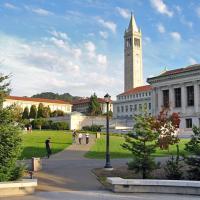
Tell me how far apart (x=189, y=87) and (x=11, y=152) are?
74.3 metres

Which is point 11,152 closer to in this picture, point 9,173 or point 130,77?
point 9,173

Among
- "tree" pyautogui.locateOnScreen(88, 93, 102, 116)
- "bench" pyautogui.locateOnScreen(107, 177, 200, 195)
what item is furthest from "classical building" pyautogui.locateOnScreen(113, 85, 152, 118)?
"bench" pyautogui.locateOnScreen(107, 177, 200, 195)

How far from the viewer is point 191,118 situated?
8525 cm

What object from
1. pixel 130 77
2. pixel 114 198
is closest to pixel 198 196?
pixel 114 198

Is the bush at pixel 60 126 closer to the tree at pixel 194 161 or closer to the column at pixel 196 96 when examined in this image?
the column at pixel 196 96

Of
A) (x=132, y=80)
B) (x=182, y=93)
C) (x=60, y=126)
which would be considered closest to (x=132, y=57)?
(x=132, y=80)

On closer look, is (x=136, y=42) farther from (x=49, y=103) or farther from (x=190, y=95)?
(x=190, y=95)

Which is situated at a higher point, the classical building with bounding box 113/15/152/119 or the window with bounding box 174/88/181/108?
the classical building with bounding box 113/15/152/119

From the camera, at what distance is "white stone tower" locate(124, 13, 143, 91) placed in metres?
172

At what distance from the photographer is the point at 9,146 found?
16.8 metres

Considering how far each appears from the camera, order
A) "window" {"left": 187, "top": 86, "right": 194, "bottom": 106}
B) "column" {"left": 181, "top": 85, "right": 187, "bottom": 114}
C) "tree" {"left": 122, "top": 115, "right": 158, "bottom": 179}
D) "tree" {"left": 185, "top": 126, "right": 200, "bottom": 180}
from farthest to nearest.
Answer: "column" {"left": 181, "top": 85, "right": 187, "bottom": 114}
"window" {"left": 187, "top": 86, "right": 194, "bottom": 106}
"tree" {"left": 122, "top": 115, "right": 158, "bottom": 179}
"tree" {"left": 185, "top": 126, "right": 200, "bottom": 180}

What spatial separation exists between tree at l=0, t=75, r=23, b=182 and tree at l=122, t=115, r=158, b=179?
5.24 meters

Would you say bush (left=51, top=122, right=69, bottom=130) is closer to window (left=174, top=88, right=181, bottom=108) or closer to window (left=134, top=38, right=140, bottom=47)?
window (left=174, top=88, right=181, bottom=108)

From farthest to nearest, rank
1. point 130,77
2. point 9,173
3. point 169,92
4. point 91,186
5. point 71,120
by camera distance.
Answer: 1. point 130,77
2. point 71,120
3. point 169,92
4. point 91,186
5. point 9,173
